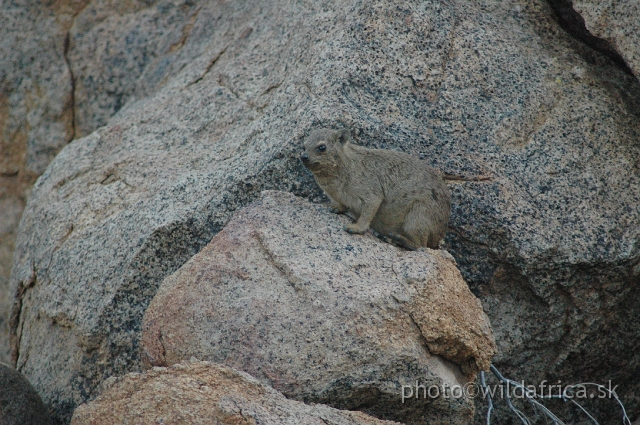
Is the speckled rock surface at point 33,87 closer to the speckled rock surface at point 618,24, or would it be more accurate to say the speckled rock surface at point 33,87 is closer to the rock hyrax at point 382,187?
the rock hyrax at point 382,187

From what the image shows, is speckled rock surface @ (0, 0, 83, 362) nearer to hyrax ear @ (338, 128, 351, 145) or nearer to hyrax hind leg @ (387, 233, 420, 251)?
hyrax ear @ (338, 128, 351, 145)

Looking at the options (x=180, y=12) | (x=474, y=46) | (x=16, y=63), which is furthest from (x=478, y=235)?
(x=16, y=63)

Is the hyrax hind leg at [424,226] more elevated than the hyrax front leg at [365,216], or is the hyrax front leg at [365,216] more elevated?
the hyrax hind leg at [424,226]

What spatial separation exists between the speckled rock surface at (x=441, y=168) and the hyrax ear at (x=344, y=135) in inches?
8.5

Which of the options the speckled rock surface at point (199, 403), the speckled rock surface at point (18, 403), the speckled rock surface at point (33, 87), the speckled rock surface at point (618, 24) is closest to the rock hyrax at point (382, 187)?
the speckled rock surface at point (199, 403)

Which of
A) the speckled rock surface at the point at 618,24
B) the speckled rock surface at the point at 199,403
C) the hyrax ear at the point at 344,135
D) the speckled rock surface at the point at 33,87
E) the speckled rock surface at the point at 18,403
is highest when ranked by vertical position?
the speckled rock surface at the point at 618,24

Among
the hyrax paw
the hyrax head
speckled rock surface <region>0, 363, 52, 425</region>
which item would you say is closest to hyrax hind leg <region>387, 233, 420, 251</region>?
the hyrax paw

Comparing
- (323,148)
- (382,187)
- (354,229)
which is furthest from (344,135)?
(354,229)

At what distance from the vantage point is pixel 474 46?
7.67 m

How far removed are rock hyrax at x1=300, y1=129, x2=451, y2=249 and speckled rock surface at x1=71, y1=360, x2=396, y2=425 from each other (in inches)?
79.1

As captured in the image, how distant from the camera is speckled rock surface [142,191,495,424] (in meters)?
5.56

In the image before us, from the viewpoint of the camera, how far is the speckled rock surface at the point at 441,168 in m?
7.04

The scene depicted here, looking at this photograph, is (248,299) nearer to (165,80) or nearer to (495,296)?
(495,296)

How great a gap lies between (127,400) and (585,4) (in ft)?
19.1
